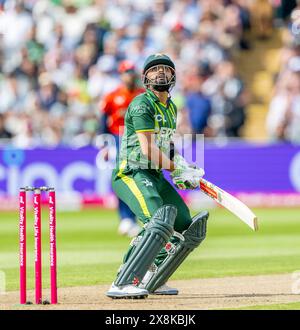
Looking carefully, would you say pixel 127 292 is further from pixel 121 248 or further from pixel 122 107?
pixel 122 107

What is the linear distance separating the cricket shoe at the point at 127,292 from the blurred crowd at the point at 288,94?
12.0 m

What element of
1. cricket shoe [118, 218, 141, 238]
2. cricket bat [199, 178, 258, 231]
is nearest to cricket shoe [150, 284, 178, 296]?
cricket bat [199, 178, 258, 231]

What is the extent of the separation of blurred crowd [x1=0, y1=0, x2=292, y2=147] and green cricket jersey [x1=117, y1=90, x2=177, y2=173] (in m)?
11.3

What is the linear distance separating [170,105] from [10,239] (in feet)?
21.3

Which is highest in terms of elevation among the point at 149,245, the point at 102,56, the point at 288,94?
the point at 102,56

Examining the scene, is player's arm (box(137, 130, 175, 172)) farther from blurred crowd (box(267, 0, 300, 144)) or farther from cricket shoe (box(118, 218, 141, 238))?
blurred crowd (box(267, 0, 300, 144))

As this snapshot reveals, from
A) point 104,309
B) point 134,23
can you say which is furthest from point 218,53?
point 104,309

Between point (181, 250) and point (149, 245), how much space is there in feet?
1.95

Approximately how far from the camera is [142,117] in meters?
8.90

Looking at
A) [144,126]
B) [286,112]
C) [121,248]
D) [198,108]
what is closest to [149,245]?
[144,126]

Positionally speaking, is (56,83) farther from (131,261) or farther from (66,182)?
(131,261)

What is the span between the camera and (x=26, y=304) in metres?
8.48

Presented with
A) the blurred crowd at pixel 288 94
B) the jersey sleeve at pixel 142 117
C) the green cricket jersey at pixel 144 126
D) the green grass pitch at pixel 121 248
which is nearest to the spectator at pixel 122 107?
the green grass pitch at pixel 121 248

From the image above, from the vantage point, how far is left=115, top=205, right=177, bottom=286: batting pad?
28.2ft
